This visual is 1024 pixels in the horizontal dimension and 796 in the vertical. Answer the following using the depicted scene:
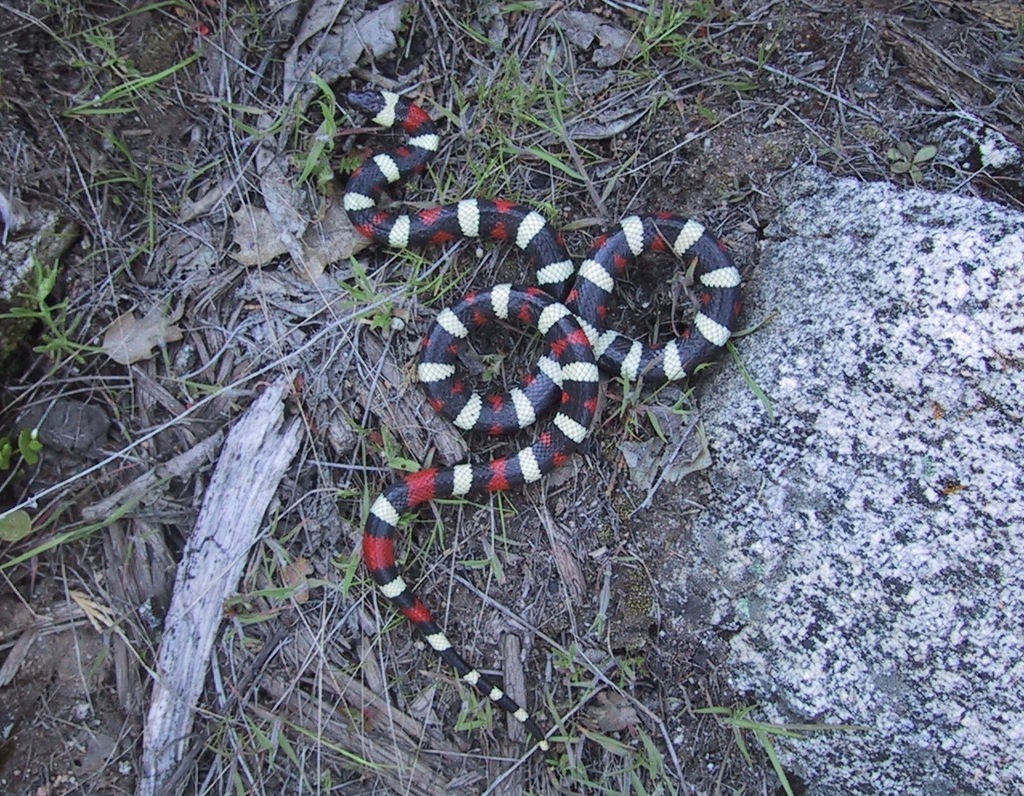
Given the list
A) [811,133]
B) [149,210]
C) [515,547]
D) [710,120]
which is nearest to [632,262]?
[710,120]

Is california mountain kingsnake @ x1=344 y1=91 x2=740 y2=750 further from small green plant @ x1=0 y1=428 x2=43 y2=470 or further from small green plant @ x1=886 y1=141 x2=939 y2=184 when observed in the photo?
small green plant @ x1=0 y1=428 x2=43 y2=470

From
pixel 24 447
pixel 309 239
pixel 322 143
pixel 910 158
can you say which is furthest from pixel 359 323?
pixel 910 158

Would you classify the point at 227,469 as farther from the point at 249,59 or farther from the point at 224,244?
the point at 249,59

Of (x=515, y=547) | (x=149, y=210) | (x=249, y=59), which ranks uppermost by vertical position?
(x=249, y=59)

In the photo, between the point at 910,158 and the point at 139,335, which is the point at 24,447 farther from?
the point at 910,158

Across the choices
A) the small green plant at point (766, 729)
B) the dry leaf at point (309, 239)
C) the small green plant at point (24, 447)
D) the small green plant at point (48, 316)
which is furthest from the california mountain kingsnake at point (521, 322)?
the small green plant at point (24, 447)

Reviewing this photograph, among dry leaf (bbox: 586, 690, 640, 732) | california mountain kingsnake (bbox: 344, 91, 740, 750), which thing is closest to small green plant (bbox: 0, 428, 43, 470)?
california mountain kingsnake (bbox: 344, 91, 740, 750)
